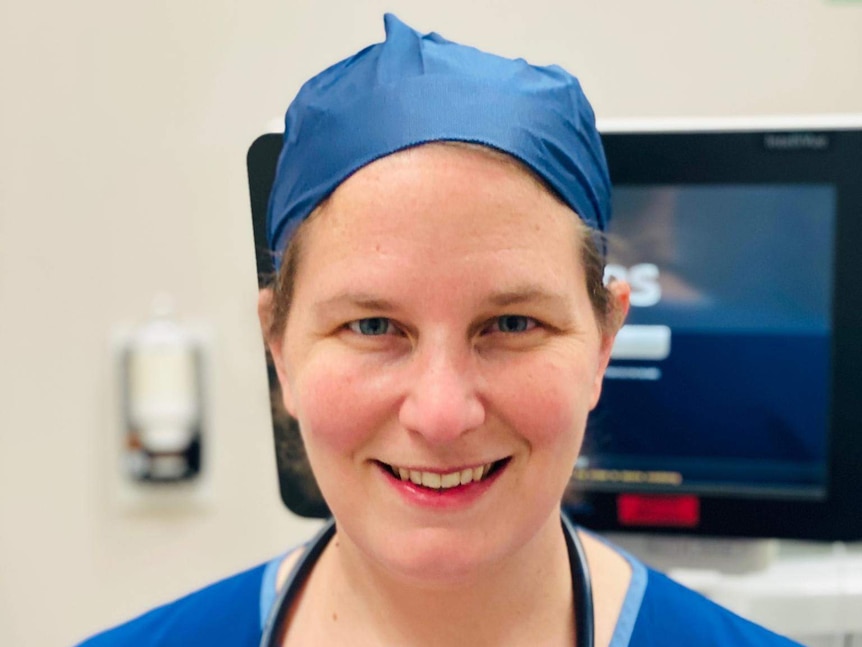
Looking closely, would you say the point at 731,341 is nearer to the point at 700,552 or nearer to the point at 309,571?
the point at 700,552

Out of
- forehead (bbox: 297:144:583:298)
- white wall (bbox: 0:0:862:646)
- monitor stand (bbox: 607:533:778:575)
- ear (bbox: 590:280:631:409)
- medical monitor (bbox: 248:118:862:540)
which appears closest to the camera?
forehead (bbox: 297:144:583:298)

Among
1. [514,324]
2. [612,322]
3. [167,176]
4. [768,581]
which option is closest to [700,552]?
[768,581]

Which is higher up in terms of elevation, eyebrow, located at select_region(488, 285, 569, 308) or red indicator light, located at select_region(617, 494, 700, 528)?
eyebrow, located at select_region(488, 285, 569, 308)

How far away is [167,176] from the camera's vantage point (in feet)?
4.18

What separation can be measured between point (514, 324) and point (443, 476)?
5.0 inches

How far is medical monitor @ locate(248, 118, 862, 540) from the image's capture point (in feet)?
2.99

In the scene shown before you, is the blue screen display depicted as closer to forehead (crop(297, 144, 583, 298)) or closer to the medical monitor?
the medical monitor

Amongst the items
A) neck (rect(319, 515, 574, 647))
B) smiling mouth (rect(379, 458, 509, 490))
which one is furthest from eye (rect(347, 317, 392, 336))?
neck (rect(319, 515, 574, 647))

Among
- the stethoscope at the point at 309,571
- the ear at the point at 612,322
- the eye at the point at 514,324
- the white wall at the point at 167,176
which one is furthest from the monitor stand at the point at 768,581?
the white wall at the point at 167,176

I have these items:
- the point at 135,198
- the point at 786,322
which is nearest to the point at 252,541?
the point at 135,198

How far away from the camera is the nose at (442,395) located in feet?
2.13

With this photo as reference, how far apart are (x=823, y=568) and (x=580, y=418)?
1.61ft

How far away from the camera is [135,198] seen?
4.20 feet

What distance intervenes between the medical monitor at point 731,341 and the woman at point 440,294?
172mm
